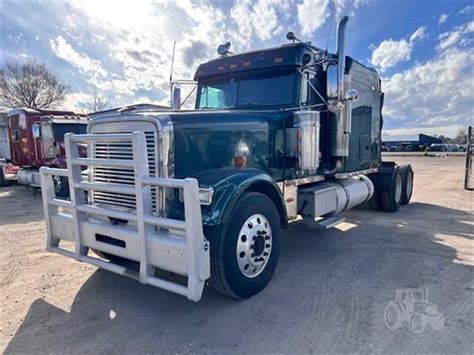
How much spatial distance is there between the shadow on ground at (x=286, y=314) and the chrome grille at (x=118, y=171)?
102 cm

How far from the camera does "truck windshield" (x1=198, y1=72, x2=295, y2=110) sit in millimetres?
4723

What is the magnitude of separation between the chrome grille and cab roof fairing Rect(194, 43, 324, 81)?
2.37 metres

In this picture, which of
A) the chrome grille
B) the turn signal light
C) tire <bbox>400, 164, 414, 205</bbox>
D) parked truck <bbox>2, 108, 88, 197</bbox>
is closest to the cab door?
parked truck <bbox>2, 108, 88, 197</bbox>

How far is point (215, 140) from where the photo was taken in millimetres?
3562

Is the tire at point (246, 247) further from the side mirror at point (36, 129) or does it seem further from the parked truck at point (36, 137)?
the side mirror at point (36, 129)

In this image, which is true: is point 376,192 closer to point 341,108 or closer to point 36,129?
point 341,108

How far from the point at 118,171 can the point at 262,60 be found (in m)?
2.64

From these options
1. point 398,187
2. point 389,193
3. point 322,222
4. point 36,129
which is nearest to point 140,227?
point 322,222

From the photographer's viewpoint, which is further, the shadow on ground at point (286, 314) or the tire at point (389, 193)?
the tire at point (389, 193)

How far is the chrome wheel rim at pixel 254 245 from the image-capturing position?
3314 mm

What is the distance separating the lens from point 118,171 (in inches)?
134

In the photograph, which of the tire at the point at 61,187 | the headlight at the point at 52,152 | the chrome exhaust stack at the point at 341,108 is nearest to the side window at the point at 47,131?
the headlight at the point at 52,152

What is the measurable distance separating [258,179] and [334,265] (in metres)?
1.76

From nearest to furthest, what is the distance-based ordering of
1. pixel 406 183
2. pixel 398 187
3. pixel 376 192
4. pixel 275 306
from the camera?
pixel 275 306, pixel 376 192, pixel 398 187, pixel 406 183
